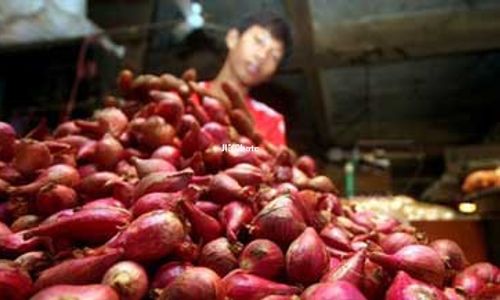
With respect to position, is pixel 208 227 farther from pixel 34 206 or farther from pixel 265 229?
pixel 34 206

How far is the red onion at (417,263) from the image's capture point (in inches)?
34.4

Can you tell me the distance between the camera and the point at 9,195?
107 centimetres

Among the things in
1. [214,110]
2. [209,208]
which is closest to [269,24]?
[214,110]

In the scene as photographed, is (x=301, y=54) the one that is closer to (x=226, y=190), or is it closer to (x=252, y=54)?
(x=252, y=54)

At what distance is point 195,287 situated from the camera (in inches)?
30.0

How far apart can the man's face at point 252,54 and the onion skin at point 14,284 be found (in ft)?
4.88

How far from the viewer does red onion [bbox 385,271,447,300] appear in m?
0.79

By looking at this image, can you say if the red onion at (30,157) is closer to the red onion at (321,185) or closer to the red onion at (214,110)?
the red onion at (214,110)

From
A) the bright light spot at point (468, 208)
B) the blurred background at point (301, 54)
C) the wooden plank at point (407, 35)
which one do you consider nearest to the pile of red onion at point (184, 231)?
the bright light spot at point (468, 208)

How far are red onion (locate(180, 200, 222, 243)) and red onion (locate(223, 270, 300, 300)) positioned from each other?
0.12 metres

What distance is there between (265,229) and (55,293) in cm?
34

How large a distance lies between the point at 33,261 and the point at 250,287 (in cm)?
34

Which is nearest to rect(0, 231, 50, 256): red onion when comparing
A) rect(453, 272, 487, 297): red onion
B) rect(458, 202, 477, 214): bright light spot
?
rect(453, 272, 487, 297): red onion

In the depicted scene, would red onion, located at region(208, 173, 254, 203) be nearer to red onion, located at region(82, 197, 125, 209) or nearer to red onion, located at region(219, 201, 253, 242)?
red onion, located at region(219, 201, 253, 242)
